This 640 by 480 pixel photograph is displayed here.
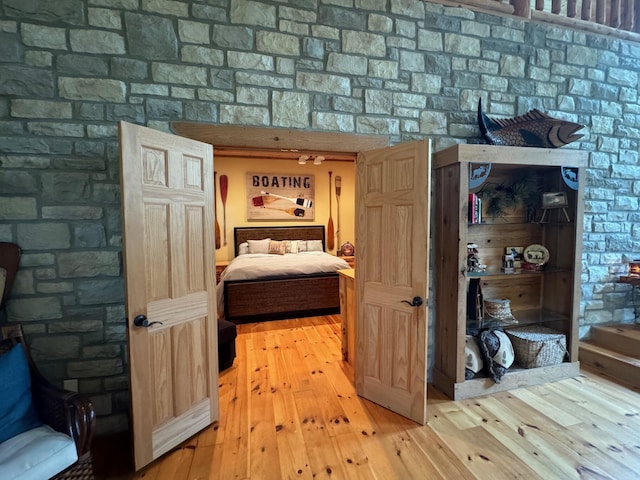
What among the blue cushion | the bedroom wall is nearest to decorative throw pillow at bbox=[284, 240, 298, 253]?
the bedroom wall

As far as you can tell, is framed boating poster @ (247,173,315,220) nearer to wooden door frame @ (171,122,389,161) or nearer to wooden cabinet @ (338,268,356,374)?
wooden cabinet @ (338,268,356,374)

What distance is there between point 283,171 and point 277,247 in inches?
67.1

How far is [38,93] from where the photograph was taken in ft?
6.61

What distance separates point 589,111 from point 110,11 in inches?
170

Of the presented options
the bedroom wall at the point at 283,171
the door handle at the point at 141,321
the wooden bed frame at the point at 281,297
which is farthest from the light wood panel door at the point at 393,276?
the bedroom wall at the point at 283,171

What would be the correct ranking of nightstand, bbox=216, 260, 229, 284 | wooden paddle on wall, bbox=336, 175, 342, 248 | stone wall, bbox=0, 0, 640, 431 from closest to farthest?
Answer: stone wall, bbox=0, 0, 640, 431, nightstand, bbox=216, 260, 229, 284, wooden paddle on wall, bbox=336, 175, 342, 248

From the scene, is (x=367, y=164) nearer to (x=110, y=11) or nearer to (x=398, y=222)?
(x=398, y=222)

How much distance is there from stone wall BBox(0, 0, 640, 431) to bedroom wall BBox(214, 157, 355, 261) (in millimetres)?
4277

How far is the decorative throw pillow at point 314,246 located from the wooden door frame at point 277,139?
3.95 m

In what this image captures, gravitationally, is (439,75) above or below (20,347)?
above

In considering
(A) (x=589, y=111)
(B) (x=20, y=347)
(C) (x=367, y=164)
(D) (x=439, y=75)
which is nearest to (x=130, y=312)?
(B) (x=20, y=347)

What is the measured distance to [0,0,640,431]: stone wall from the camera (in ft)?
6.65

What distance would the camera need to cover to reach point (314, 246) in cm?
659

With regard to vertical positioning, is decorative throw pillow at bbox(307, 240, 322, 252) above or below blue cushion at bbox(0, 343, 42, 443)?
above
